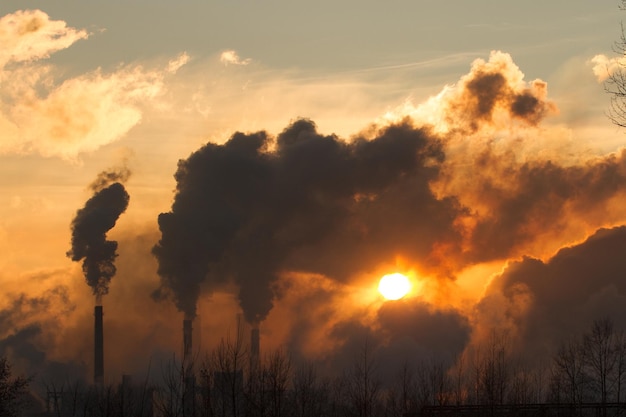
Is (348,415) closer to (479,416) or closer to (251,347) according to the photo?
(479,416)

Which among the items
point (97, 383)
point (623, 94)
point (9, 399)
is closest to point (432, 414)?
point (9, 399)

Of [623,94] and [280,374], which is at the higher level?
[623,94]

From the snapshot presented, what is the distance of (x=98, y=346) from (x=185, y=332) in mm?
7844

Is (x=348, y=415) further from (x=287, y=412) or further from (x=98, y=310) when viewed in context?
(x=98, y=310)

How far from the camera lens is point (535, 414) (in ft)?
122

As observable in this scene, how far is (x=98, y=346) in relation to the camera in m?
70.8

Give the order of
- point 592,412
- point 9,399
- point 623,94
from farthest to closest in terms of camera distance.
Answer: point 592,412 → point 9,399 → point 623,94

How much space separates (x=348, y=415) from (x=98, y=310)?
1284 inches

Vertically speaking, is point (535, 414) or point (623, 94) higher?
point (623, 94)

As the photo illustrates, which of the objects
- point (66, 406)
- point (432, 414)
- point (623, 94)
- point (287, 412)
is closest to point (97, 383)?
point (66, 406)

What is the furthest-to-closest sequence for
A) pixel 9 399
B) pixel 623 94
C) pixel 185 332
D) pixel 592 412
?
1. pixel 185 332
2. pixel 592 412
3. pixel 9 399
4. pixel 623 94

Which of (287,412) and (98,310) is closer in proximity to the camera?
(287,412)

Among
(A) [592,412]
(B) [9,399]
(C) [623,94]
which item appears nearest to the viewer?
(C) [623,94]

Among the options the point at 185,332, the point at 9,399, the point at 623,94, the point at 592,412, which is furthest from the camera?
the point at 185,332
